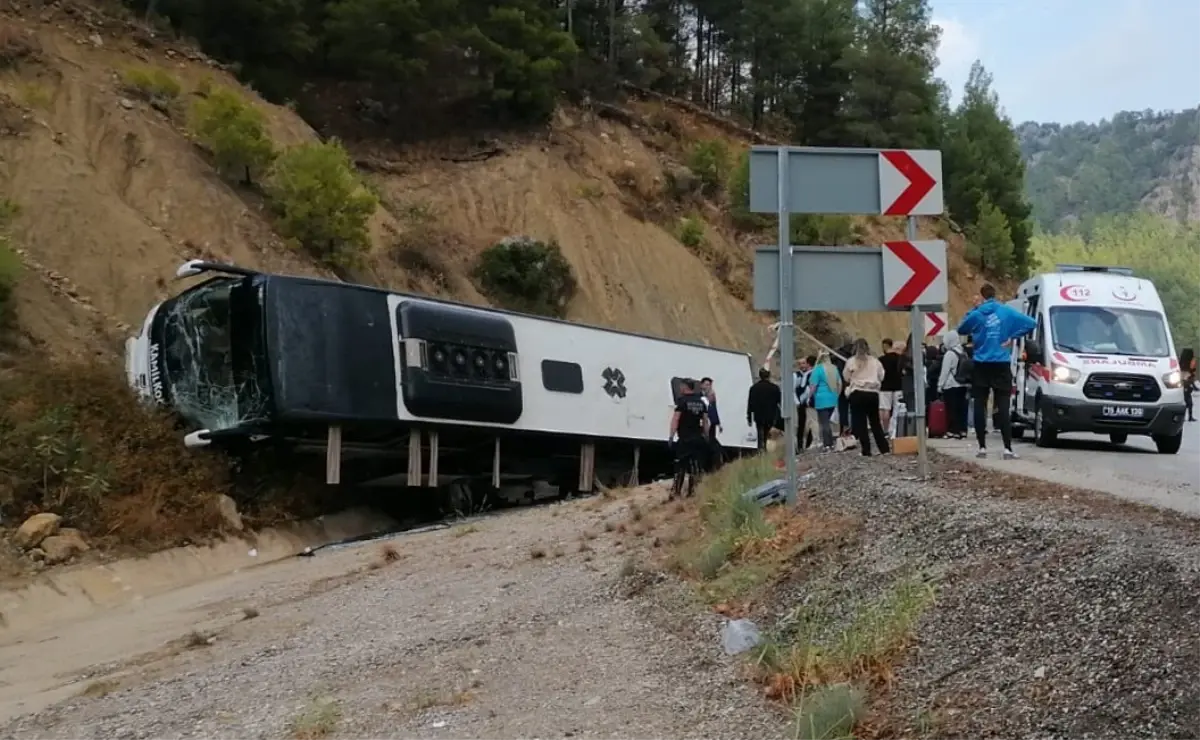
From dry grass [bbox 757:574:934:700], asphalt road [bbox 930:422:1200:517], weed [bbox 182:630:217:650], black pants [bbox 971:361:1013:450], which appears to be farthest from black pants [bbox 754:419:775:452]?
dry grass [bbox 757:574:934:700]

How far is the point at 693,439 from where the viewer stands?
14.6 meters

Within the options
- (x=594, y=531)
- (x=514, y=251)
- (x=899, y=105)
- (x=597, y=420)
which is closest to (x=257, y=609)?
(x=594, y=531)

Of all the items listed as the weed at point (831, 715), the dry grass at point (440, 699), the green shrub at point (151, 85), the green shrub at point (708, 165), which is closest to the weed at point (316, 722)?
the dry grass at point (440, 699)

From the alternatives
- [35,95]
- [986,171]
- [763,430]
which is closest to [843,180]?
[763,430]

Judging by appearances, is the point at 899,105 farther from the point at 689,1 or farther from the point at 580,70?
the point at 580,70

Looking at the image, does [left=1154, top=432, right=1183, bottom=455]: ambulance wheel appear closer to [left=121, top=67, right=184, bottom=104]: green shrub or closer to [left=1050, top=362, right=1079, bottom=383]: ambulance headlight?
[left=1050, top=362, right=1079, bottom=383]: ambulance headlight

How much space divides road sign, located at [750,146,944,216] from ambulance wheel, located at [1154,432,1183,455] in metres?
9.47

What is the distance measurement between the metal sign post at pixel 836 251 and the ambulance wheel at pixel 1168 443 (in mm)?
9237

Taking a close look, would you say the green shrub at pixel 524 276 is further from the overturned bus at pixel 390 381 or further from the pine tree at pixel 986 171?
the pine tree at pixel 986 171

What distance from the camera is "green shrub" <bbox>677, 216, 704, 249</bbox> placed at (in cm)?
4212

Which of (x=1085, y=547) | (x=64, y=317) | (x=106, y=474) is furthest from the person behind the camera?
(x=64, y=317)

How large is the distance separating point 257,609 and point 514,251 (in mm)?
23574

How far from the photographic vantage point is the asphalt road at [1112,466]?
34.2 feet

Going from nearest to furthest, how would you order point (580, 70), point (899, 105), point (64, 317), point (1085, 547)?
point (1085, 547) < point (64, 317) < point (580, 70) < point (899, 105)
